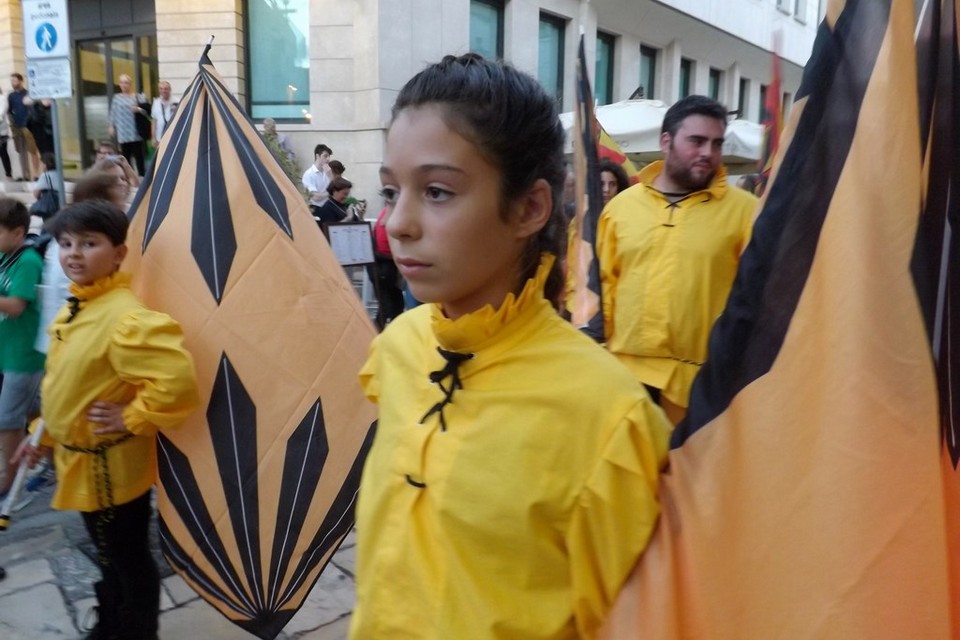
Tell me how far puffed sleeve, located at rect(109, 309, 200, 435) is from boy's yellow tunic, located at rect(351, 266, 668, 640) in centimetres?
137

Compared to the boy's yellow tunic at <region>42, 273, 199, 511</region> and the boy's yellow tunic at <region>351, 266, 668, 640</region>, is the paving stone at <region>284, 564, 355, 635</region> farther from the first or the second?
the boy's yellow tunic at <region>351, 266, 668, 640</region>

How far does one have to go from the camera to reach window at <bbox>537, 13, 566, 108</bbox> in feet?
53.9

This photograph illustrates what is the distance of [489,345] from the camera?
4.27 ft

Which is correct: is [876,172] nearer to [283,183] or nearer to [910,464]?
[910,464]

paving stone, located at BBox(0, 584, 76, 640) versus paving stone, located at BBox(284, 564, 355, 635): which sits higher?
paving stone, located at BBox(0, 584, 76, 640)

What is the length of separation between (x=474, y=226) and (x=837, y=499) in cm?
64

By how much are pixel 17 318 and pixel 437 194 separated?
11.7 feet

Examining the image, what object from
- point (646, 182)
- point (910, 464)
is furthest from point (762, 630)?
point (646, 182)

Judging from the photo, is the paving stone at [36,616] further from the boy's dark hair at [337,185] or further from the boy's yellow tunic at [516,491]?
the boy's dark hair at [337,185]

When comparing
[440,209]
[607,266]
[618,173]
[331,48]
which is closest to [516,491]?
[440,209]

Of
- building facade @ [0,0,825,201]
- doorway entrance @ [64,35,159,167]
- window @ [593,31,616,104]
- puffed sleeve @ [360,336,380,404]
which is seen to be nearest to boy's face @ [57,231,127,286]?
puffed sleeve @ [360,336,380,404]

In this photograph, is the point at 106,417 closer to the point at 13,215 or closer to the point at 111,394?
the point at 111,394

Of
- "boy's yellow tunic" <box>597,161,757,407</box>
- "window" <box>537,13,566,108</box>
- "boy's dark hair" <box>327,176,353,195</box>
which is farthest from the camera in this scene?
"window" <box>537,13,566,108</box>

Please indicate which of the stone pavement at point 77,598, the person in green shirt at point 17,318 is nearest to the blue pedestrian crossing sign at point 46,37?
the person in green shirt at point 17,318
